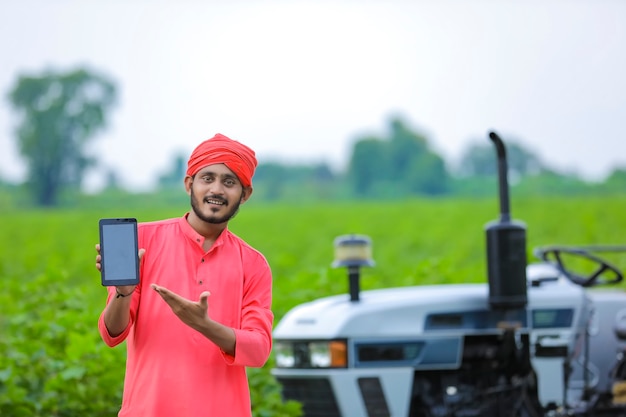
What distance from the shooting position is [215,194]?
10.2ft

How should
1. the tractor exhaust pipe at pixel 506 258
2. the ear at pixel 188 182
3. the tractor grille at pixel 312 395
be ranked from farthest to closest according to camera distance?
1. the tractor grille at pixel 312 395
2. the tractor exhaust pipe at pixel 506 258
3. the ear at pixel 188 182

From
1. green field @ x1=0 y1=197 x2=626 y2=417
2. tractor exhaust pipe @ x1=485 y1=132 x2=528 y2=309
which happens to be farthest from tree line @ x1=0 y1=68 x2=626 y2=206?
tractor exhaust pipe @ x1=485 y1=132 x2=528 y2=309

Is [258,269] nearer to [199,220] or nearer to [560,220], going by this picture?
[199,220]

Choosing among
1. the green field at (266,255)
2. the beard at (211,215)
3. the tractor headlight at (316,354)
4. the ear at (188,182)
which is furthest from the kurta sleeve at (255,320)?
the green field at (266,255)

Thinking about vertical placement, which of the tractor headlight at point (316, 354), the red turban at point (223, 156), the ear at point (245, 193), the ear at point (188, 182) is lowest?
the tractor headlight at point (316, 354)

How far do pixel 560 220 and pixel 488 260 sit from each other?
819 inches

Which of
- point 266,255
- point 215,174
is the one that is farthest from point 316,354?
point 266,255

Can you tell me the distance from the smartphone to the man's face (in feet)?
0.75

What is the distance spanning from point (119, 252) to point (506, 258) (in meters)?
2.80

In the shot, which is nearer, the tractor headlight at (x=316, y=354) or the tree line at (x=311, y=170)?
the tractor headlight at (x=316, y=354)

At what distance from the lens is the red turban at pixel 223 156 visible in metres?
3.12

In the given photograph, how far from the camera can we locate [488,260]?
17.8 ft

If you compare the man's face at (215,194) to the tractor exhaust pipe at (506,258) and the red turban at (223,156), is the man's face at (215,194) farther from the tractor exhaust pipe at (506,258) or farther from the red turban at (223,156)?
the tractor exhaust pipe at (506,258)

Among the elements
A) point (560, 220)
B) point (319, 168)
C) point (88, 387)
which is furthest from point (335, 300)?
point (319, 168)
